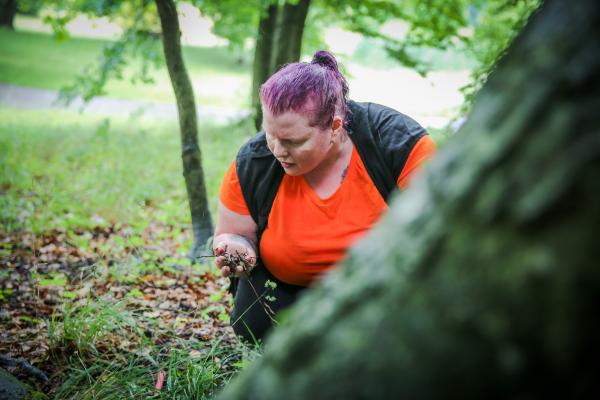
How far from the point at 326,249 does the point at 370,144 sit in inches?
23.0

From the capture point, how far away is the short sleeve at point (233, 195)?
2709mm

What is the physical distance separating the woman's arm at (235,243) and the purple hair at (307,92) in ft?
2.28

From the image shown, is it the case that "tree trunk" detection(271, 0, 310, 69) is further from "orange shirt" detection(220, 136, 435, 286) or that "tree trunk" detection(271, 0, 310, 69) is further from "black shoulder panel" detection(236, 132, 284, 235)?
"orange shirt" detection(220, 136, 435, 286)

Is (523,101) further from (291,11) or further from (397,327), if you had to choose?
(291,11)

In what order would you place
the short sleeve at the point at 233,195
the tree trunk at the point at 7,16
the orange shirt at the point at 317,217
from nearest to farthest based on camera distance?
the orange shirt at the point at 317,217, the short sleeve at the point at 233,195, the tree trunk at the point at 7,16

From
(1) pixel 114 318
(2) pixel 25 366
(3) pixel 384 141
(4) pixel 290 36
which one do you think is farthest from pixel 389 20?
(2) pixel 25 366

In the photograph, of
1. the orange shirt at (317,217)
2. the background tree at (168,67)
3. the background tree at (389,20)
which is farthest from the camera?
the background tree at (389,20)

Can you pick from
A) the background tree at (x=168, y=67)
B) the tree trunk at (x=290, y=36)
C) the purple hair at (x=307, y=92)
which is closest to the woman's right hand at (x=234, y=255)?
the purple hair at (x=307, y=92)

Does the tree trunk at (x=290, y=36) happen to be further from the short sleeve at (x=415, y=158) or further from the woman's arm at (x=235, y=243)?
the short sleeve at (x=415, y=158)

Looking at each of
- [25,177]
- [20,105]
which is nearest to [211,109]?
[20,105]

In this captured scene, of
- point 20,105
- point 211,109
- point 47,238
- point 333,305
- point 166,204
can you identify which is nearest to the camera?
point 333,305

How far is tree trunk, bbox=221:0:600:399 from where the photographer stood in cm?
53

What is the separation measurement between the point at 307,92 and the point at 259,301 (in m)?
1.18

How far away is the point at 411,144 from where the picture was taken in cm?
250
